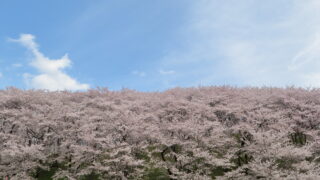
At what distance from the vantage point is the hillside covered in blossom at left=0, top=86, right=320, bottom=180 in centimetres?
2688

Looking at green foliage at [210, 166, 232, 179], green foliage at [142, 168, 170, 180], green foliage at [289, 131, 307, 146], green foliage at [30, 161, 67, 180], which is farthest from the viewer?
green foliage at [289, 131, 307, 146]

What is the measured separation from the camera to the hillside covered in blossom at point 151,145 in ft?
88.2

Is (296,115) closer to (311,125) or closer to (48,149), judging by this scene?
(311,125)

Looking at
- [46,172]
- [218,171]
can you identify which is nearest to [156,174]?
[218,171]

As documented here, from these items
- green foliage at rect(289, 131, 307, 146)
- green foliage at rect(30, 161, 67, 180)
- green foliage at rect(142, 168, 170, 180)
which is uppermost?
green foliage at rect(289, 131, 307, 146)

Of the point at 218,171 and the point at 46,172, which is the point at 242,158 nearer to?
the point at 218,171

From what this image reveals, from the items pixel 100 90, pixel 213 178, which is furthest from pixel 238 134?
pixel 100 90

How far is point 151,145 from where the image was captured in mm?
31547

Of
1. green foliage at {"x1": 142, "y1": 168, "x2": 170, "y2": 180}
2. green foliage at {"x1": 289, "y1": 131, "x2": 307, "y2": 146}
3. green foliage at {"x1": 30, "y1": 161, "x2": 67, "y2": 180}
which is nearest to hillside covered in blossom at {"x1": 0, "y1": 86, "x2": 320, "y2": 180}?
green foliage at {"x1": 142, "y1": 168, "x2": 170, "y2": 180}

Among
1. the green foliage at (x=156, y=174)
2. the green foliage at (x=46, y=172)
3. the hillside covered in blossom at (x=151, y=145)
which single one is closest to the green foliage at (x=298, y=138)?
Result: the hillside covered in blossom at (x=151, y=145)

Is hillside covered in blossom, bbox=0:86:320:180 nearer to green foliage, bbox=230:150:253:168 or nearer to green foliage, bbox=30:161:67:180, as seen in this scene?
green foliage, bbox=230:150:253:168

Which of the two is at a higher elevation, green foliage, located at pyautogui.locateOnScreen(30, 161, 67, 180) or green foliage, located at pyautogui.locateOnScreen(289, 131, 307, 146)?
green foliage, located at pyautogui.locateOnScreen(289, 131, 307, 146)

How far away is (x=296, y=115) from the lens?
132ft

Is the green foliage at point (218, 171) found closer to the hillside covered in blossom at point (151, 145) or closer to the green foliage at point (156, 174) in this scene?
the hillside covered in blossom at point (151, 145)
